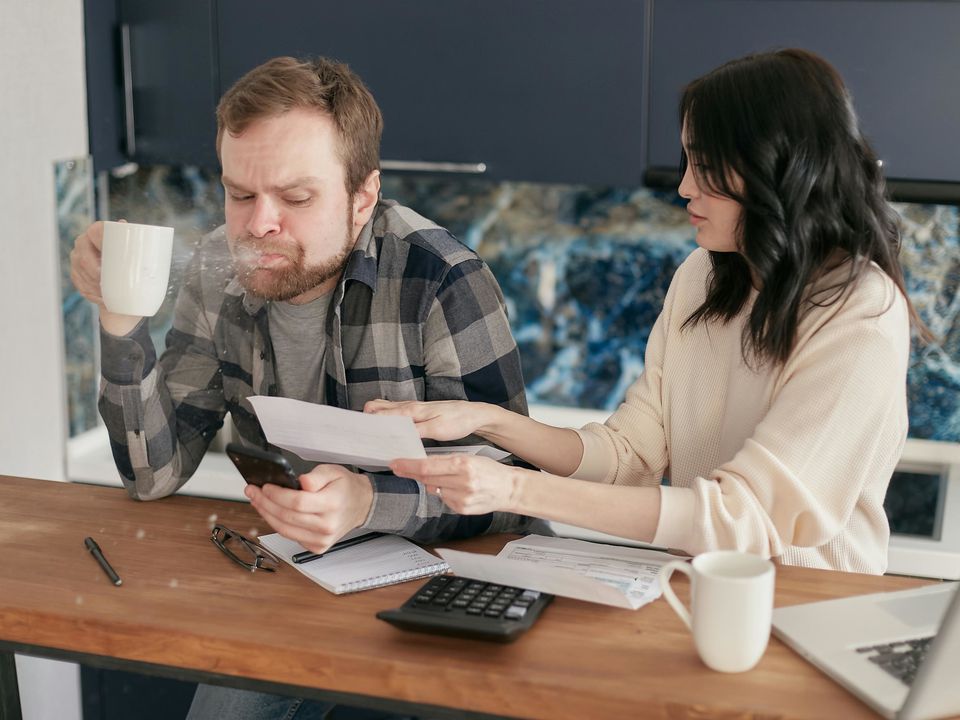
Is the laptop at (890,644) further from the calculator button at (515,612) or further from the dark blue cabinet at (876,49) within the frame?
the dark blue cabinet at (876,49)

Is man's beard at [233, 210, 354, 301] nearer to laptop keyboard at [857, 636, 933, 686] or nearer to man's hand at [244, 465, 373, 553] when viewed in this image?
man's hand at [244, 465, 373, 553]

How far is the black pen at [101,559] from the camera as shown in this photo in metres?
1.30

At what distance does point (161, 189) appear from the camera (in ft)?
9.66

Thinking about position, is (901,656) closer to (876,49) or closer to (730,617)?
(730,617)

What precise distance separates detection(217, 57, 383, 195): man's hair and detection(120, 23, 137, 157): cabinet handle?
1047mm

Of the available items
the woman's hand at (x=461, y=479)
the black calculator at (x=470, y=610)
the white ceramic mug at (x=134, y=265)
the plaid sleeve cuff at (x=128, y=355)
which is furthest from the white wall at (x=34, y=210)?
the black calculator at (x=470, y=610)

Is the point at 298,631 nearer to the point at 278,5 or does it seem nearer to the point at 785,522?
the point at 785,522

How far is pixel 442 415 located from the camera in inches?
62.0

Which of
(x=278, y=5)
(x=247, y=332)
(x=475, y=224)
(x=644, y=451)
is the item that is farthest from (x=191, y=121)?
(x=644, y=451)

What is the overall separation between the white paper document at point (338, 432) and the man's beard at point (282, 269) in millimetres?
400

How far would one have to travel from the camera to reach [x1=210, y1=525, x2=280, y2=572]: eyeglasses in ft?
4.42

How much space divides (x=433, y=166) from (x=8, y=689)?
1.41 meters

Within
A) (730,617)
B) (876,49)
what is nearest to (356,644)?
(730,617)

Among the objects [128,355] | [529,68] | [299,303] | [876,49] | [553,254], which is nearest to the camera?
[128,355]
